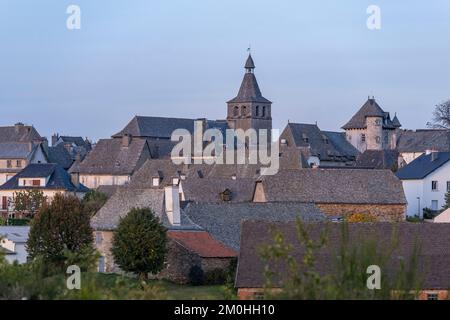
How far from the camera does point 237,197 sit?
75.6 meters

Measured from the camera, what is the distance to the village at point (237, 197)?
1747 inches

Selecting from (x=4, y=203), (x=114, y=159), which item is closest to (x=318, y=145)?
(x=114, y=159)

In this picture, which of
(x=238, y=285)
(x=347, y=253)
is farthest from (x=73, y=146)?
(x=347, y=253)

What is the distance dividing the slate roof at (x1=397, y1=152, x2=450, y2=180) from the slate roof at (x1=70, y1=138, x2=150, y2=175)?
3474cm

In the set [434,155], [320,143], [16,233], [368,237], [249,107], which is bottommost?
[368,237]

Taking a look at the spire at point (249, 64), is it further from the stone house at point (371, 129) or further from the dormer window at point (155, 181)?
the dormer window at point (155, 181)

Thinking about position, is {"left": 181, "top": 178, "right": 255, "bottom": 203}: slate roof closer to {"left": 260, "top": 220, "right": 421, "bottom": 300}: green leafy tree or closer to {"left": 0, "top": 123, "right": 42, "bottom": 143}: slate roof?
{"left": 260, "top": 220, "right": 421, "bottom": 300}: green leafy tree

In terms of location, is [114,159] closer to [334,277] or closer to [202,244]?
[202,244]

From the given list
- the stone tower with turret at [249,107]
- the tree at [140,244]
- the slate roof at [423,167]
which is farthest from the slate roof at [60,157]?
the tree at [140,244]

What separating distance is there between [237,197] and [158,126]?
2208 inches

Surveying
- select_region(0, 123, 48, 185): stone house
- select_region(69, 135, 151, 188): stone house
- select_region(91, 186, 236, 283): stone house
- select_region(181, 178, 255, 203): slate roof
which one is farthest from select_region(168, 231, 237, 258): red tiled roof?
select_region(0, 123, 48, 185): stone house

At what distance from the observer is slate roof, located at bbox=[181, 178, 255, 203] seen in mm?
75062

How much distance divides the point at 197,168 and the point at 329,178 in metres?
19.4
